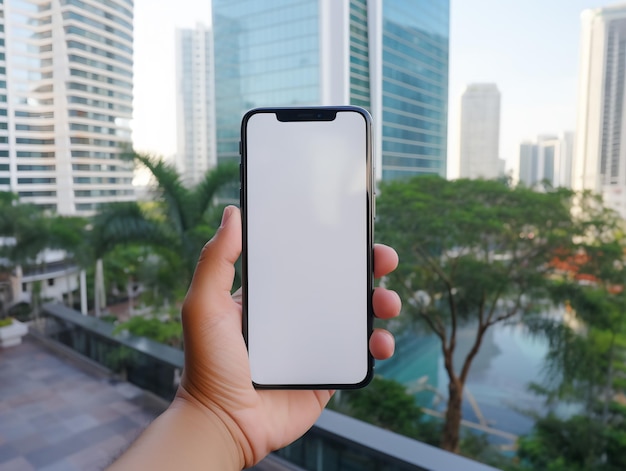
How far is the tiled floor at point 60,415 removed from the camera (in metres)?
2.05

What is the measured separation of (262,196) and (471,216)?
10.0 ft

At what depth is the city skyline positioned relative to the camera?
2574 mm

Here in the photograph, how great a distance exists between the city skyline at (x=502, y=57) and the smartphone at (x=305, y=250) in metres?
2.11

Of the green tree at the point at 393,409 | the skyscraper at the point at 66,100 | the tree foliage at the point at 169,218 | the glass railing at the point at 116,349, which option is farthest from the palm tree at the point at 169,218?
the green tree at the point at 393,409

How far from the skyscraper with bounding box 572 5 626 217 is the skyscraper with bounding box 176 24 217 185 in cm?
185

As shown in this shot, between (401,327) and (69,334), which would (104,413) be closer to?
(69,334)

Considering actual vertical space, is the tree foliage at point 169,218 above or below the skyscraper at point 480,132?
below

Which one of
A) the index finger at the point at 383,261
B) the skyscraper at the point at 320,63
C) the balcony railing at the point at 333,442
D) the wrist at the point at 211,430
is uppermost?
the skyscraper at the point at 320,63

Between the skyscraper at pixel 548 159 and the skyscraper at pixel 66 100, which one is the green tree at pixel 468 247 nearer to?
the skyscraper at pixel 548 159

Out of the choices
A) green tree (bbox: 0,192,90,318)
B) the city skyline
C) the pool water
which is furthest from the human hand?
the pool water

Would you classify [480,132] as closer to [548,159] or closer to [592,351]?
[548,159]

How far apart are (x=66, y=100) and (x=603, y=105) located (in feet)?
9.04

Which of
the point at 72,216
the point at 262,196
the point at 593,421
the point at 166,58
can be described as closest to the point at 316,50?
the point at 166,58

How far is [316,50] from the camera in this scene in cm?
267
